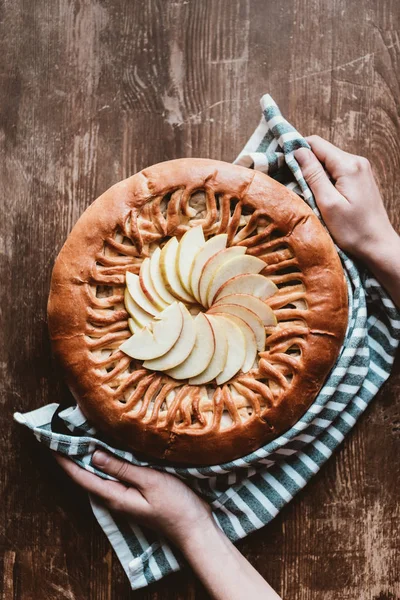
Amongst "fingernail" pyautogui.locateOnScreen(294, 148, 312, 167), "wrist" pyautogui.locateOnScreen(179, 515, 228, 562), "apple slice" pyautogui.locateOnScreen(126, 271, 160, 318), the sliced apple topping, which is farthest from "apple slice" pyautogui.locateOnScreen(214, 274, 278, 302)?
"wrist" pyautogui.locateOnScreen(179, 515, 228, 562)

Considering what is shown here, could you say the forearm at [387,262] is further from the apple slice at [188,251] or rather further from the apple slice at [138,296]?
the apple slice at [138,296]

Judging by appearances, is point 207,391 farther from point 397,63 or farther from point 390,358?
point 397,63

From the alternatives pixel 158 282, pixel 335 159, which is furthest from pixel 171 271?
pixel 335 159

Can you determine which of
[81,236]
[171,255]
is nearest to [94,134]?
[81,236]

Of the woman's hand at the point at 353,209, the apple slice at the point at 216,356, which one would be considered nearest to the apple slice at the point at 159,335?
the apple slice at the point at 216,356

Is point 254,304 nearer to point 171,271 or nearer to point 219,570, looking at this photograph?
point 171,271

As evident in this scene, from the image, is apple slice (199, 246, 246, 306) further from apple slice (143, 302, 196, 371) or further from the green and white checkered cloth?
the green and white checkered cloth
